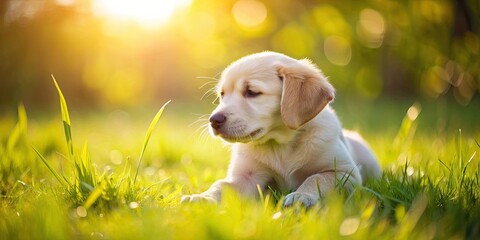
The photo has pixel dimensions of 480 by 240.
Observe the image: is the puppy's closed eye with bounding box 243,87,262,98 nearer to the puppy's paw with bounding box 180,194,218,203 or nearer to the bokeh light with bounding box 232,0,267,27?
the puppy's paw with bounding box 180,194,218,203

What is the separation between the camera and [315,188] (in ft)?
7.96

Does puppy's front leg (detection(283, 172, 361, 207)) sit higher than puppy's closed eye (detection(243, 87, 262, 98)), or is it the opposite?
puppy's closed eye (detection(243, 87, 262, 98))

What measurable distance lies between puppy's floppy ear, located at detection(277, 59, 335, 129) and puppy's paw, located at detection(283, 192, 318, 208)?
1.69 ft

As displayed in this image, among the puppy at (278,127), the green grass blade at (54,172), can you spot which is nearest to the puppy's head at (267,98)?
the puppy at (278,127)

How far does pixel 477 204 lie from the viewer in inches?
83.8

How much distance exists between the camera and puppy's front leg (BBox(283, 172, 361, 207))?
2.23 meters

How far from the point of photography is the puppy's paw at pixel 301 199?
2.20 meters

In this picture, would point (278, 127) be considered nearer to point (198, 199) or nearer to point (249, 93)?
point (249, 93)

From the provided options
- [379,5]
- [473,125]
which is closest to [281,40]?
[379,5]

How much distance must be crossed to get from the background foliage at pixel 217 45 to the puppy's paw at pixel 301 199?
2.98 metres

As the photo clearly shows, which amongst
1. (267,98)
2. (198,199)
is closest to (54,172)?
(198,199)

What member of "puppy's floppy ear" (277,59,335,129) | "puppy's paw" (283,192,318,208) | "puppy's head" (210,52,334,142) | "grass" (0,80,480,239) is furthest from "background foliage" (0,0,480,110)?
"puppy's paw" (283,192,318,208)

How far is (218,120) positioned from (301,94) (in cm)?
49

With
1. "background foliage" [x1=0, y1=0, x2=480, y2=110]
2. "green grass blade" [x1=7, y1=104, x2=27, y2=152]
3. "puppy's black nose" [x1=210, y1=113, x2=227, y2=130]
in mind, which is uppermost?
"puppy's black nose" [x1=210, y1=113, x2=227, y2=130]
